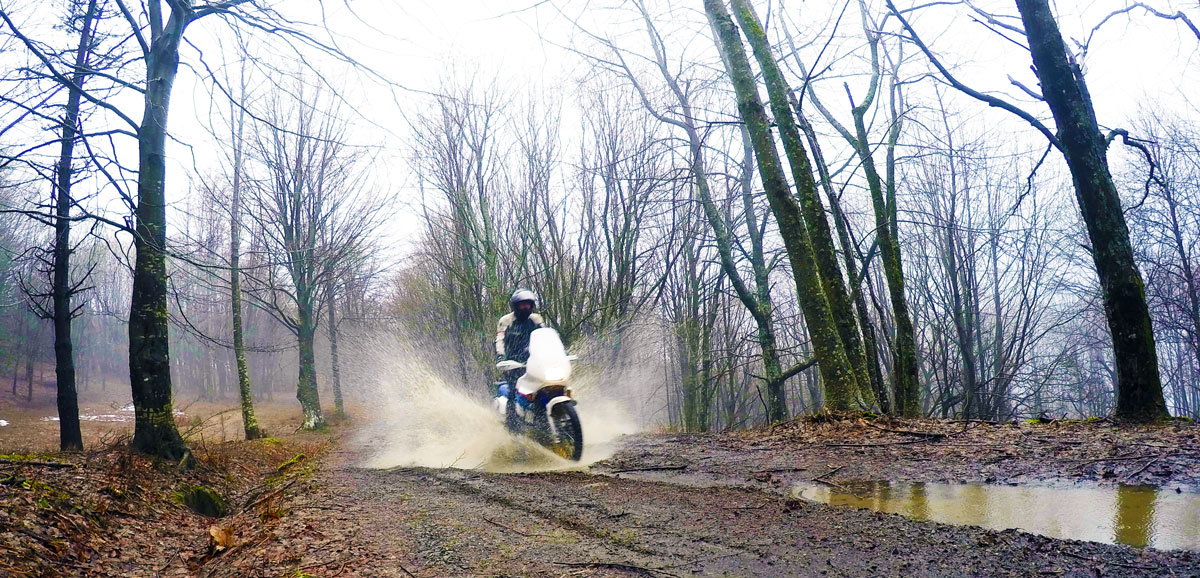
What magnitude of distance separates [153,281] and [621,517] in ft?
21.1

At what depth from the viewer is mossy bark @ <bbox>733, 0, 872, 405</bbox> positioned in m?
9.08

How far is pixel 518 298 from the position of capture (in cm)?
951

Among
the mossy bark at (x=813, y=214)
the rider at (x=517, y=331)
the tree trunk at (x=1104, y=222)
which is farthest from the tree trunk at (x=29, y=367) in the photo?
the tree trunk at (x=1104, y=222)

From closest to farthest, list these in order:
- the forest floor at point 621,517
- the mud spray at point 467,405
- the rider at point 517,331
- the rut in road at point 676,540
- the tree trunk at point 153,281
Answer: the rut in road at point 676,540, the forest floor at point 621,517, the tree trunk at point 153,281, the rider at point 517,331, the mud spray at point 467,405

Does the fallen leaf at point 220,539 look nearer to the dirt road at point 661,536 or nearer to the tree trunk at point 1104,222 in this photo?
the dirt road at point 661,536

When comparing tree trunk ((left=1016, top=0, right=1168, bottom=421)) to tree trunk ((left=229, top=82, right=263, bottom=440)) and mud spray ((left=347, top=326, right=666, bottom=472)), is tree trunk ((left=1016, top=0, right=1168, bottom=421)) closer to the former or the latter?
mud spray ((left=347, top=326, right=666, bottom=472))

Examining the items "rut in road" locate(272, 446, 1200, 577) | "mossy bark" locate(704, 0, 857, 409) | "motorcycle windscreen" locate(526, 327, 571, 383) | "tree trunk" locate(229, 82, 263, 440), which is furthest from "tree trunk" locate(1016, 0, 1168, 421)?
"tree trunk" locate(229, 82, 263, 440)

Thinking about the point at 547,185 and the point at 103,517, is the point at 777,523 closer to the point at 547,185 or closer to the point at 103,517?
the point at 103,517

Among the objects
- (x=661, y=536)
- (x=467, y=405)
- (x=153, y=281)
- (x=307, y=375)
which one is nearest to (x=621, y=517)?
(x=661, y=536)

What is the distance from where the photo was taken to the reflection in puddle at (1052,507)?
10.9 ft

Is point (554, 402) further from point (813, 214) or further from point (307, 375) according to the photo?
point (307, 375)

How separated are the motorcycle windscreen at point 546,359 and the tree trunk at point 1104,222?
5.82 metres

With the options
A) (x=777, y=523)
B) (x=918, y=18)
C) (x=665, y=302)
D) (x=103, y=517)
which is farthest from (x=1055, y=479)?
(x=665, y=302)

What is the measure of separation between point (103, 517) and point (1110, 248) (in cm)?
929
